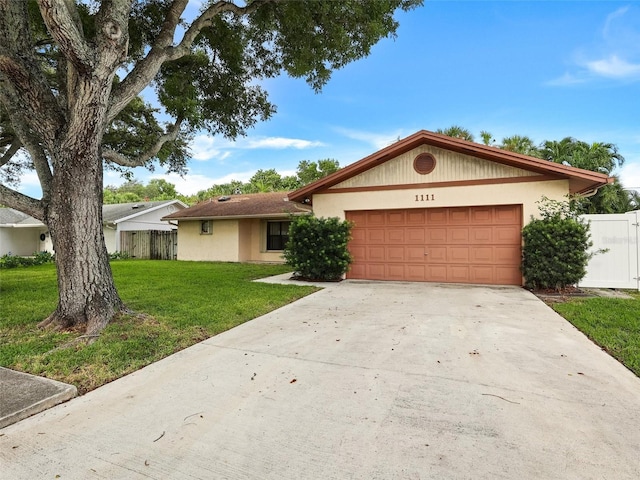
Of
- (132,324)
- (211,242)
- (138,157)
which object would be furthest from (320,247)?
(211,242)

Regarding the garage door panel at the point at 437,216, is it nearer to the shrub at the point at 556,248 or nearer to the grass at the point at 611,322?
the shrub at the point at 556,248

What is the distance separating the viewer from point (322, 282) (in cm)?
1001

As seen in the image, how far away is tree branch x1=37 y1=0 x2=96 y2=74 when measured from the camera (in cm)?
400

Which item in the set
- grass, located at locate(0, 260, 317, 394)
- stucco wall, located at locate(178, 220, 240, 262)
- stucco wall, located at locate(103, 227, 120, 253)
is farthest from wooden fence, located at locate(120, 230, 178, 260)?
grass, located at locate(0, 260, 317, 394)

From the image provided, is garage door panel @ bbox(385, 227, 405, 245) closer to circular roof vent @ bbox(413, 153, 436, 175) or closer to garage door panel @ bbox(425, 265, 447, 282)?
garage door panel @ bbox(425, 265, 447, 282)

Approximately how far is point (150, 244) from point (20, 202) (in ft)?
54.1

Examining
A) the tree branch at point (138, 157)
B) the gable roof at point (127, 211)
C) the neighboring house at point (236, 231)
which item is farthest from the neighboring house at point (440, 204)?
the gable roof at point (127, 211)

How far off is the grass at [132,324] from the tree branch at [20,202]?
1770mm

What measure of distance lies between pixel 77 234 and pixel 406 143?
26.4ft

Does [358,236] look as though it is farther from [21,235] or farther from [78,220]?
[21,235]

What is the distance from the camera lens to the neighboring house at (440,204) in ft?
29.0

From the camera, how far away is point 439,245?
971 centimetres

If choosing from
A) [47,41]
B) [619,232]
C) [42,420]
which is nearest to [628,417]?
[42,420]

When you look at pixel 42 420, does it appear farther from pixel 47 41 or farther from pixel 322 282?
pixel 47 41
